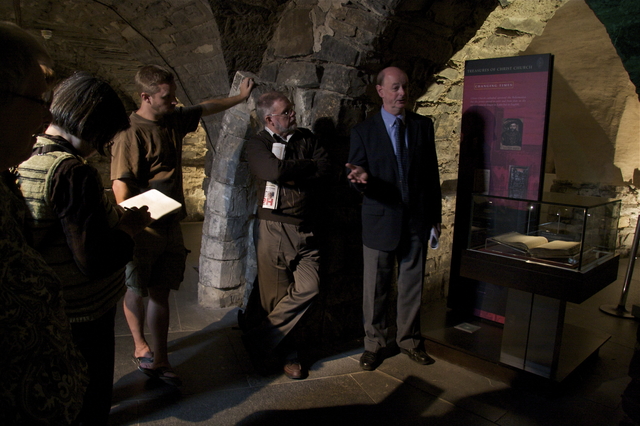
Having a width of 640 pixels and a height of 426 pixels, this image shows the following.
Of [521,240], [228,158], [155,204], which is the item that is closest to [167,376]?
[155,204]

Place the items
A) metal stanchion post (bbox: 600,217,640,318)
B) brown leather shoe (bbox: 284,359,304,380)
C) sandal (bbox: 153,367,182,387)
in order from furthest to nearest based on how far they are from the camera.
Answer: metal stanchion post (bbox: 600,217,640,318) < brown leather shoe (bbox: 284,359,304,380) < sandal (bbox: 153,367,182,387)

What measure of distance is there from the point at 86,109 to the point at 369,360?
2.16m

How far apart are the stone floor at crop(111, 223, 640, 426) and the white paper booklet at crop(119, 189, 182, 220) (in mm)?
1091

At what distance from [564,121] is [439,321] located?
12.3ft

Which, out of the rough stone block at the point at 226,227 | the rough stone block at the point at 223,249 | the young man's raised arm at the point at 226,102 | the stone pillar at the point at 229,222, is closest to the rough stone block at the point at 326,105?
the young man's raised arm at the point at 226,102

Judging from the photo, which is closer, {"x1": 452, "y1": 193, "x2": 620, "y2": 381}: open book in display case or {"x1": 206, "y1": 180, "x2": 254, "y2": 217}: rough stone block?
{"x1": 452, "y1": 193, "x2": 620, "y2": 381}: open book in display case

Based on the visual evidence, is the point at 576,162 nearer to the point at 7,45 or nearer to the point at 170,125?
the point at 170,125

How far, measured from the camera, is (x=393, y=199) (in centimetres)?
275

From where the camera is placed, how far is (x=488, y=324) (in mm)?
3371

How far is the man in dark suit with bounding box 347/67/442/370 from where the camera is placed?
274 cm

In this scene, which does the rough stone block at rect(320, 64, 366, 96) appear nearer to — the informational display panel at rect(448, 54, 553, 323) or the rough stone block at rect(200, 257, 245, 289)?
the informational display panel at rect(448, 54, 553, 323)

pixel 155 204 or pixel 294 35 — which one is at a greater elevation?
pixel 294 35

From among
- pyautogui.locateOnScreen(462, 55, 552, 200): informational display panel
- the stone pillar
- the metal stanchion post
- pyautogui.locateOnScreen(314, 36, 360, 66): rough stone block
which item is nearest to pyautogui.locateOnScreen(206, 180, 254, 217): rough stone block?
the stone pillar

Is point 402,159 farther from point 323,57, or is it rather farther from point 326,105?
point 323,57
